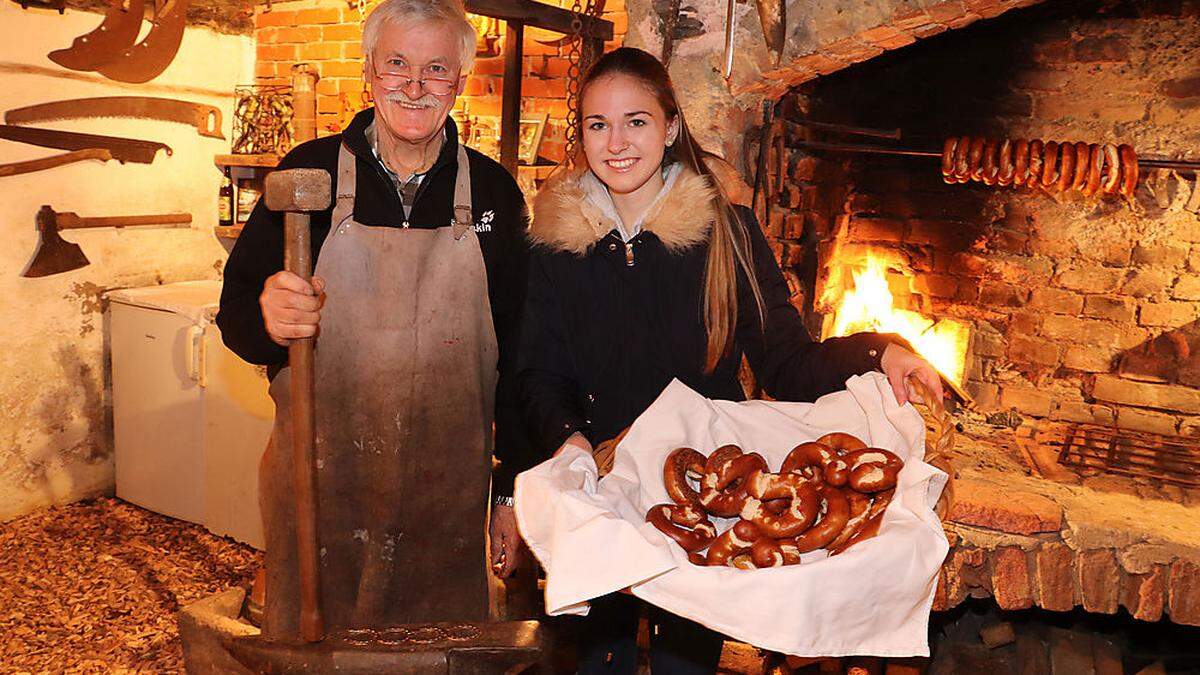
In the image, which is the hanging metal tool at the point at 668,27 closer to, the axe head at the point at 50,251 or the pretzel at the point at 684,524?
the pretzel at the point at 684,524

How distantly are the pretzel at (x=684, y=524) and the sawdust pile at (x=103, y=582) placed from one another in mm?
2643

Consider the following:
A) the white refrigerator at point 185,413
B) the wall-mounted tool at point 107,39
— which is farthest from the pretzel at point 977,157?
the wall-mounted tool at point 107,39

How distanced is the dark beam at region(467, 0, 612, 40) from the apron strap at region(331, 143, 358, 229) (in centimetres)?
109

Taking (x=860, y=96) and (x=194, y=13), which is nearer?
(x=860, y=96)

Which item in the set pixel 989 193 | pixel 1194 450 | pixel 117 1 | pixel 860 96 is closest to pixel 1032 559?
pixel 1194 450

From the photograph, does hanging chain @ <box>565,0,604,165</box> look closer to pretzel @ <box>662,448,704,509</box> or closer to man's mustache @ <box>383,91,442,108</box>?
man's mustache @ <box>383,91,442,108</box>

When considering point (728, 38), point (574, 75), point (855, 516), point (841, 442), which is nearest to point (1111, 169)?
point (728, 38)

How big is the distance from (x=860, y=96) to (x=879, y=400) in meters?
2.62

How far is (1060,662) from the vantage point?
3062 millimetres

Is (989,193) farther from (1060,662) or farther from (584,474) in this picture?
(584,474)

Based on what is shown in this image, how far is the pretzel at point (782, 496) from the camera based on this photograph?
1659 millimetres

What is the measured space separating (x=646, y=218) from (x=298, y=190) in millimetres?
761

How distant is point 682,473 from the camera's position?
1.83 m

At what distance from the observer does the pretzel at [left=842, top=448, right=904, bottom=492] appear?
1661 millimetres
